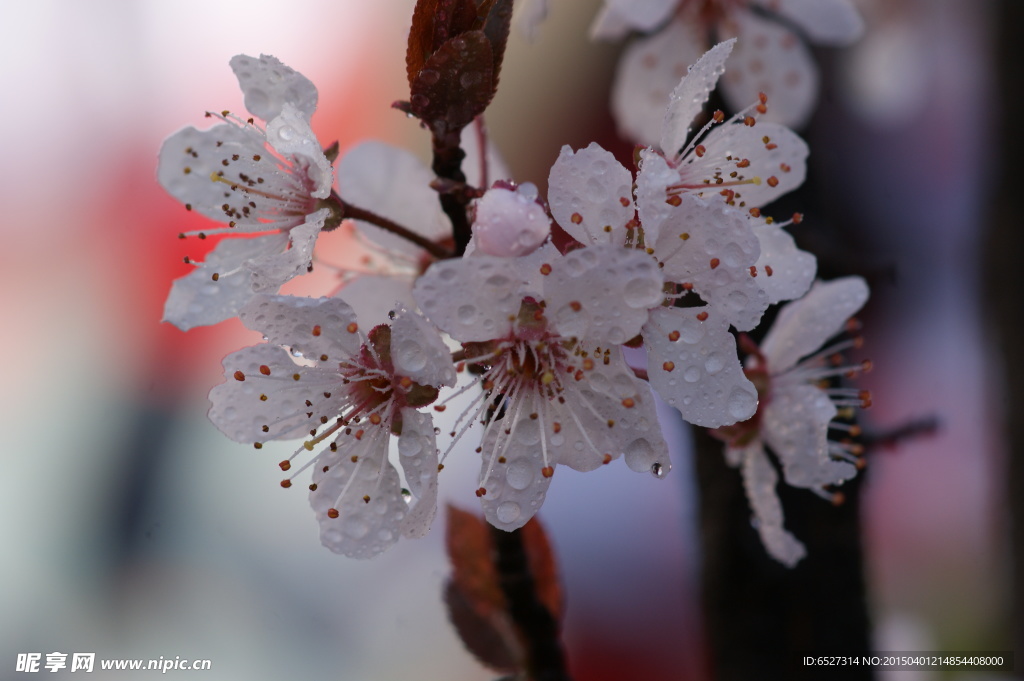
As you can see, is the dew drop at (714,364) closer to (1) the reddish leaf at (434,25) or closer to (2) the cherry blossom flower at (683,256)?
(2) the cherry blossom flower at (683,256)

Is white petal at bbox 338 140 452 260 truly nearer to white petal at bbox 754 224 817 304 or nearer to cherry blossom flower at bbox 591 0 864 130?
white petal at bbox 754 224 817 304

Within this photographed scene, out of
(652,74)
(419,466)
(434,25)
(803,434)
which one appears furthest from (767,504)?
(652,74)

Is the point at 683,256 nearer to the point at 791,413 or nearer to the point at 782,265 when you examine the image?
the point at 782,265

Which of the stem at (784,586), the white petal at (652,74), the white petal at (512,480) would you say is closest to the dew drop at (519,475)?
the white petal at (512,480)

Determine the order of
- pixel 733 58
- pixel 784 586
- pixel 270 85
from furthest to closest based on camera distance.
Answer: pixel 733 58 < pixel 784 586 < pixel 270 85

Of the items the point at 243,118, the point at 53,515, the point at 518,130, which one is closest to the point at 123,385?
the point at 53,515

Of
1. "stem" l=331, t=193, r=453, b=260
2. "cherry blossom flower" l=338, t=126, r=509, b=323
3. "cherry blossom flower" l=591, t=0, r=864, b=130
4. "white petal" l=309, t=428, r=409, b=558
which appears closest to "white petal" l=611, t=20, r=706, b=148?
"cherry blossom flower" l=591, t=0, r=864, b=130
